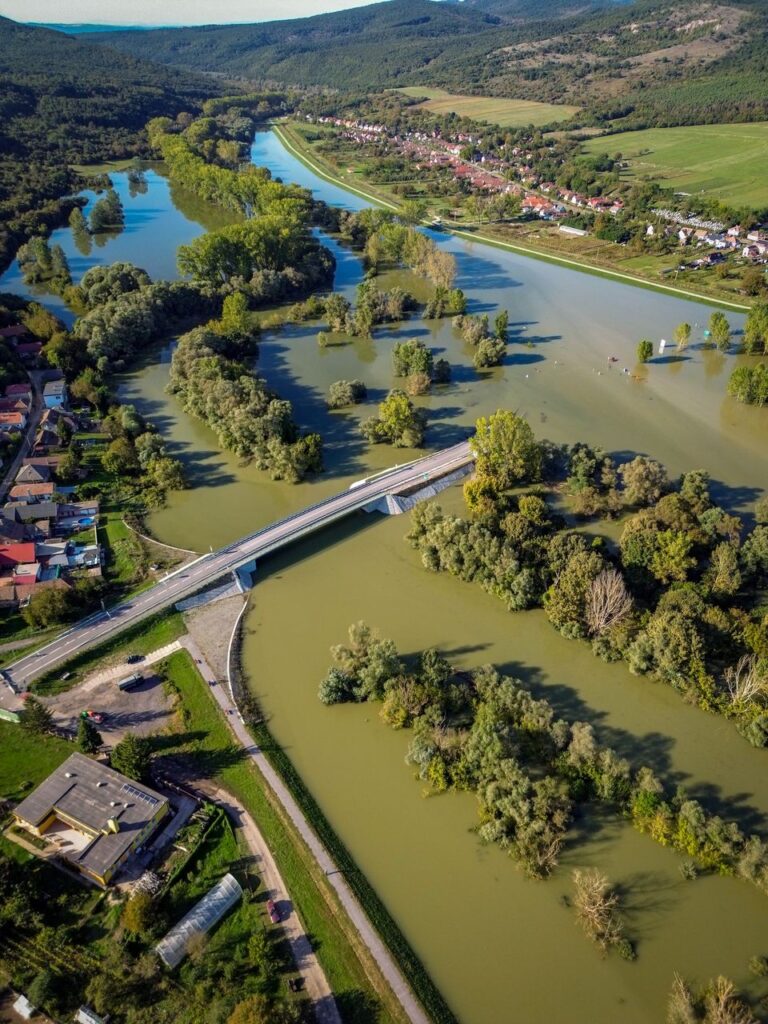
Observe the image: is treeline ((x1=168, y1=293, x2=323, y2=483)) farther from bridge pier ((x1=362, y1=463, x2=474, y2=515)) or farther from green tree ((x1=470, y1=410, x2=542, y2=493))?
green tree ((x1=470, y1=410, x2=542, y2=493))

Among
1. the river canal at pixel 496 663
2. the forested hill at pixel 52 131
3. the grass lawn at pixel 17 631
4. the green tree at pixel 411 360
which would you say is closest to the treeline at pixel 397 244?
the river canal at pixel 496 663

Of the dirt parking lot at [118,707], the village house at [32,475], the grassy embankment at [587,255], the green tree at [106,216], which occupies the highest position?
the green tree at [106,216]

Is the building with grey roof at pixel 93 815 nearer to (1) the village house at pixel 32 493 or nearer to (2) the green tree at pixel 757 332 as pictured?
(1) the village house at pixel 32 493

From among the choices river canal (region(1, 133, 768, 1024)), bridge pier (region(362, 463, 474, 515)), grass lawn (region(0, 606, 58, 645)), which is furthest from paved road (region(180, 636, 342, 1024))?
bridge pier (region(362, 463, 474, 515))

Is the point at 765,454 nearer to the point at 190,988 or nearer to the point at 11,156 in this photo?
the point at 190,988

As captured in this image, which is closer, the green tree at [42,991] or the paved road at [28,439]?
the green tree at [42,991]

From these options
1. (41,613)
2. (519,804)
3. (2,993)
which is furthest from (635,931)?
(41,613)
